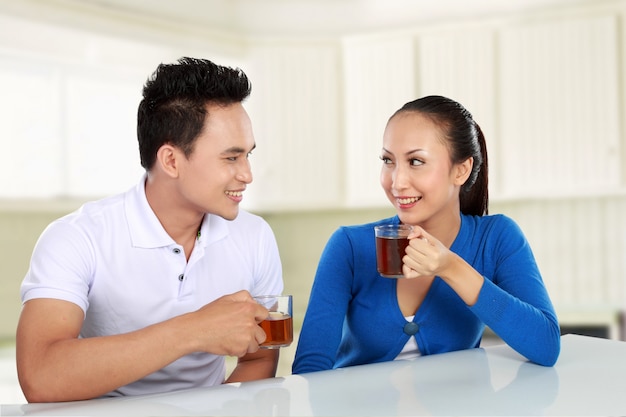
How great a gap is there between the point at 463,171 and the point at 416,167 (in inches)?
7.0

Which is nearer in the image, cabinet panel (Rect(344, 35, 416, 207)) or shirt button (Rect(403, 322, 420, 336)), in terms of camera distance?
shirt button (Rect(403, 322, 420, 336))

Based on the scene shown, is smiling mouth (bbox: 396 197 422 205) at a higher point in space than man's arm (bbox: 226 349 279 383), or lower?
higher

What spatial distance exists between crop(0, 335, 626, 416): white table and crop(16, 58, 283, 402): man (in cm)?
46

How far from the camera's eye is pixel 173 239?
6.66ft

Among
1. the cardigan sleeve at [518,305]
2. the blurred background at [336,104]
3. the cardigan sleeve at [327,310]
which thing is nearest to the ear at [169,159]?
the cardigan sleeve at [327,310]

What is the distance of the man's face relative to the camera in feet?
6.40

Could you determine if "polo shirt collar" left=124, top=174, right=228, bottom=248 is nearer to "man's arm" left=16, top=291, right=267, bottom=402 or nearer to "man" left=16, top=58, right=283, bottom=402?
"man" left=16, top=58, right=283, bottom=402

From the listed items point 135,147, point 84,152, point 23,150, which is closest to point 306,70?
point 135,147

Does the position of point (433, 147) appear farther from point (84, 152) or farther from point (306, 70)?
point (306, 70)

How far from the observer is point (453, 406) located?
1279 millimetres

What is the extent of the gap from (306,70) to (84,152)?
1687 millimetres

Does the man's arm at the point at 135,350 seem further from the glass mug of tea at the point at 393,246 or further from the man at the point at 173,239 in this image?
the glass mug of tea at the point at 393,246

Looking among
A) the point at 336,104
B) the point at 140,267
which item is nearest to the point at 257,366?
the point at 140,267

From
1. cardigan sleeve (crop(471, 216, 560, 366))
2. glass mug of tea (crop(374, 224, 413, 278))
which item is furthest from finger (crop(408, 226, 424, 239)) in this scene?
cardigan sleeve (crop(471, 216, 560, 366))
